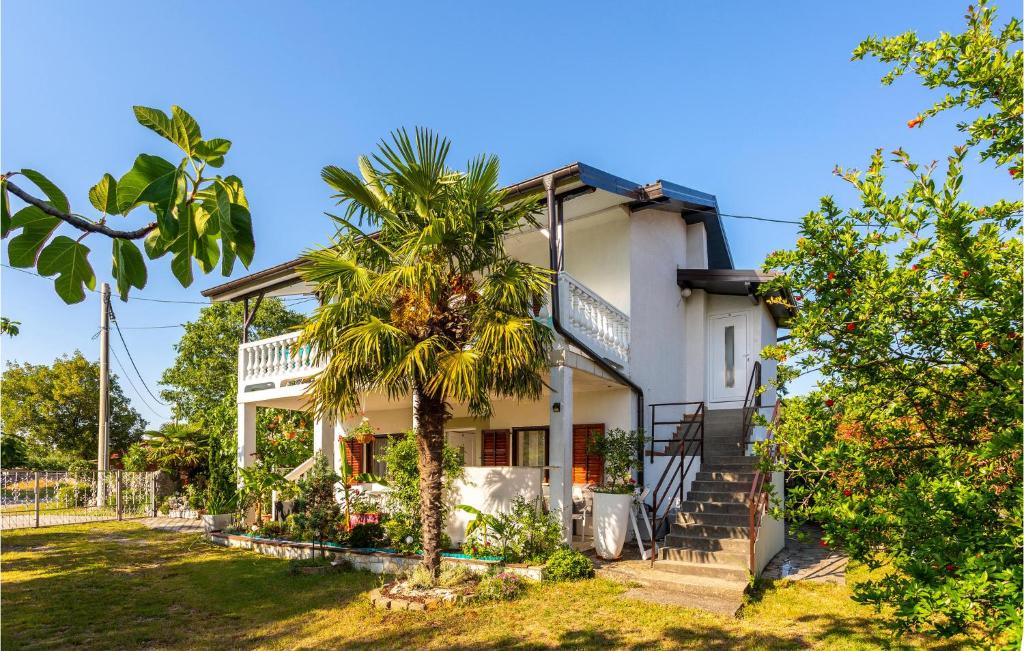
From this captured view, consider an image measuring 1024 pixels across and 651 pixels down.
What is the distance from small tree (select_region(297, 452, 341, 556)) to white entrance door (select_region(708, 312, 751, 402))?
848cm

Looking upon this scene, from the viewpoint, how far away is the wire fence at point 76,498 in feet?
64.6

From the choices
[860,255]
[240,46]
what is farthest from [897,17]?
[240,46]

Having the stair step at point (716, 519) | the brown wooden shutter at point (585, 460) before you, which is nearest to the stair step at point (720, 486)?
the stair step at point (716, 519)

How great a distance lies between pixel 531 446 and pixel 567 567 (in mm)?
5600

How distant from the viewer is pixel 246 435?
16203mm

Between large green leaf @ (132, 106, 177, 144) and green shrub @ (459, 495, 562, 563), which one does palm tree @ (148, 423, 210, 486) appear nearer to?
green shrub @ (459, 495, 562, 563)

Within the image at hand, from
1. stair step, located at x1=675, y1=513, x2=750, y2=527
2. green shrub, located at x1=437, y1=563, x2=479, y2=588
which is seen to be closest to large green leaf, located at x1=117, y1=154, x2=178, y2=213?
green shrub, located at x1=437, y1=563, x2=479, y2=588

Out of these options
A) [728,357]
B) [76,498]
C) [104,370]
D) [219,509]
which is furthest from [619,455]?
[104,370]

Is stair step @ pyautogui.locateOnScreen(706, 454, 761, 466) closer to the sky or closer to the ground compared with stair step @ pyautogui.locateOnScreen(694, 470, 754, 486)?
closer to the sky

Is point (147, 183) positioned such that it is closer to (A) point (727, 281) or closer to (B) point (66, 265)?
(B) point (66, 265)

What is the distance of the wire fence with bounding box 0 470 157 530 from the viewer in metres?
19.7

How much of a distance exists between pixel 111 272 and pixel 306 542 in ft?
40.4

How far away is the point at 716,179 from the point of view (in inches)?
631

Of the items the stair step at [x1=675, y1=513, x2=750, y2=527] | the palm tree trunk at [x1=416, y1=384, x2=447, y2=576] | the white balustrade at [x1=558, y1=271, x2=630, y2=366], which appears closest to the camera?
the palm tree trunk at [x1=416, y1=384, x2=447, y2=576]
